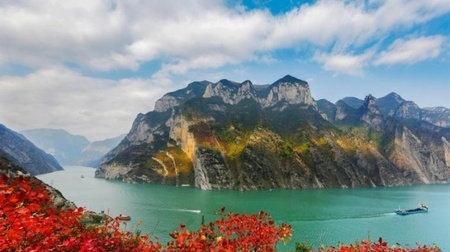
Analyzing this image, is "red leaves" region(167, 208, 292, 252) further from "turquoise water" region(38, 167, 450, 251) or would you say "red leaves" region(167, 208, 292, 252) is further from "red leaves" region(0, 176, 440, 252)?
"turquoise water" region(38, 167, 450, 251)

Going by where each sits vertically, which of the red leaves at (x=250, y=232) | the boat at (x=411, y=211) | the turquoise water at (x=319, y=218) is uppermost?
the red leaves at (x=250, y=232)

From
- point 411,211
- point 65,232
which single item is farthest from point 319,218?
point 65,232

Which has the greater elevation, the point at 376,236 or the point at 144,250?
the point at 144,250

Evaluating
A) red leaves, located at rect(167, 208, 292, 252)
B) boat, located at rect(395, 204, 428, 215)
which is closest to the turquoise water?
boat, located at rect(395, 204, 428, 215)

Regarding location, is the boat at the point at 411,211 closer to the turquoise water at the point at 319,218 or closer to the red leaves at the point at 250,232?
the turquoise water at the point at 319,218

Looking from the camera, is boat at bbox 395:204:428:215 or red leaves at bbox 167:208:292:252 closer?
red leaves at bbox 167:208:292:252

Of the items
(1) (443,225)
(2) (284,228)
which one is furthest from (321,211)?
(2) (284,228)

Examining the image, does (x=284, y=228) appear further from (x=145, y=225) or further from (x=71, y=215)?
(x=145, y=225)

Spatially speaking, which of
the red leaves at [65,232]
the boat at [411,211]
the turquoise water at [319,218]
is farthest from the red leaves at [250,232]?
the boat at [411,211]

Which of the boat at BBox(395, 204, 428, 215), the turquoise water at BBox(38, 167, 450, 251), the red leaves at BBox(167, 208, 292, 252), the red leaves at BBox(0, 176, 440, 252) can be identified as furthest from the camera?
the boat at BBox(395, 204, 428, 215)

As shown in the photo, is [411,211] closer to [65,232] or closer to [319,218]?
[319,218]

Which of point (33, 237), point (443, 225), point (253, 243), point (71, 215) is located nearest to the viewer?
point (33, 237)

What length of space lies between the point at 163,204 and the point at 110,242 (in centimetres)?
12609

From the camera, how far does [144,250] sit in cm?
1370
